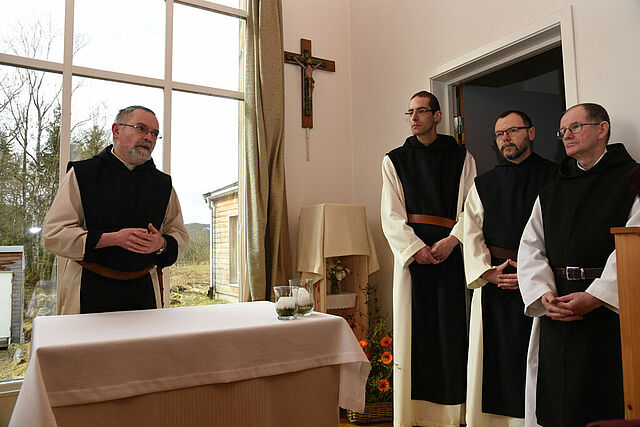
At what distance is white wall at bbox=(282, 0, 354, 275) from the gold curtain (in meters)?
0.21

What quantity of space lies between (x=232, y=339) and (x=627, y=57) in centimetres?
225

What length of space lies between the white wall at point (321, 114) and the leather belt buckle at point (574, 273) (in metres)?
2.34

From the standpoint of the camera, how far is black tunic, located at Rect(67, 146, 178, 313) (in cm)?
241

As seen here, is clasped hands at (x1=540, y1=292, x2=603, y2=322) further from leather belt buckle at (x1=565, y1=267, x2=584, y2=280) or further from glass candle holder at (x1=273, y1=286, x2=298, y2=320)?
glass candle holder at (x1=273, y1=286, x2=298, y2=320)

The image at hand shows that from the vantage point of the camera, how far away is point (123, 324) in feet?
6.17

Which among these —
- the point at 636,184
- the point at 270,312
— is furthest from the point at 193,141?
the point at 636,184

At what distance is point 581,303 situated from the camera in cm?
207

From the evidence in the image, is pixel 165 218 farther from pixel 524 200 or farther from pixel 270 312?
pixel 524 200

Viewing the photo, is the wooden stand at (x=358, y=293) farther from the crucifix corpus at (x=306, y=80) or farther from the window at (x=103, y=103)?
the crucifix corpus at (x=306, y=80)

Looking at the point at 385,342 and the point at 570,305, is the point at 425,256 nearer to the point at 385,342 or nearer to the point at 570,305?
the point at 385,342

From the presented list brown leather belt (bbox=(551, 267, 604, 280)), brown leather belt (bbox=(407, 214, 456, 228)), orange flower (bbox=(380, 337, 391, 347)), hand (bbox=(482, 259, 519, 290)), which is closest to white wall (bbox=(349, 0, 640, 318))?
orange flower (bbox=(380, 337, 391, 347))

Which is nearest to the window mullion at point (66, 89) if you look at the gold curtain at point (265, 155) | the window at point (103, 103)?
the window at point (103, 103)

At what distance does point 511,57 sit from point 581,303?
171cm

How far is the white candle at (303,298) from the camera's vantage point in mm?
2010
